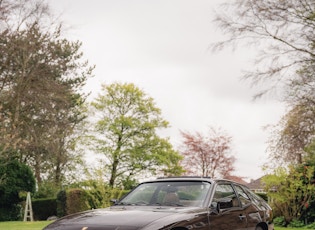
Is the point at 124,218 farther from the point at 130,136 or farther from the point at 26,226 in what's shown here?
the point at 130,136

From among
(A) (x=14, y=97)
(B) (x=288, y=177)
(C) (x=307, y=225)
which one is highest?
(A) (x=14, y=97)

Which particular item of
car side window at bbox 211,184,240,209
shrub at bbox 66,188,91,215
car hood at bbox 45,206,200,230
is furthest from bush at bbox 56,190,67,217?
car hood at bbox 45,206,200,230

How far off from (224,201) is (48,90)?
64.7ft

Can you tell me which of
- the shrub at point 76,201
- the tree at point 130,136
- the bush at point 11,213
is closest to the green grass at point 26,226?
the shrub at point 76,201

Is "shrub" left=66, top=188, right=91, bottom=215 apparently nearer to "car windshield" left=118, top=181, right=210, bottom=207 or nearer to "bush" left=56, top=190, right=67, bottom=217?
"bush" left=56, top=190, right=67, bottom=217

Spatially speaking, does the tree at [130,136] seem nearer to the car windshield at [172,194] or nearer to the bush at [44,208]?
the bush at [44,208]

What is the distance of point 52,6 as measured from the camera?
2656 centimetres

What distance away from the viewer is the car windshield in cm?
736

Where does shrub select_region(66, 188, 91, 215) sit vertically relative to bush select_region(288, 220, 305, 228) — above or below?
above

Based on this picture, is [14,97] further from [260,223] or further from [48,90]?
[260,223]

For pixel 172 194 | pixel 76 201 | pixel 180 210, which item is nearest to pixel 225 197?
pixel 172 194

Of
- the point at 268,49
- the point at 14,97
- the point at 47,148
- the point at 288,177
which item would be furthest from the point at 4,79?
the point at 288,177

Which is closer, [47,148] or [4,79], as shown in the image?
[4,79]

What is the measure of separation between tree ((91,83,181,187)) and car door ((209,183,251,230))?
104ft
